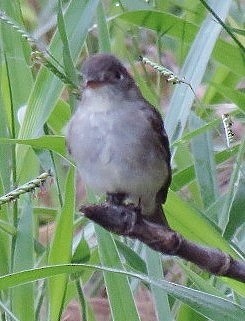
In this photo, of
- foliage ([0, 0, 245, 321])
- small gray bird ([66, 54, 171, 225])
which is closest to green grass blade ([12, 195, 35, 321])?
foliage ([0, 0, 245, 321])

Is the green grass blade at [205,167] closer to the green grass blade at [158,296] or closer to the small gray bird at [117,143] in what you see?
the small gray bird at [117,143]

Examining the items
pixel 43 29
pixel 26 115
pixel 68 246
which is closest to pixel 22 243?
pixel 68 246

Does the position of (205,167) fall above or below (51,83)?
below

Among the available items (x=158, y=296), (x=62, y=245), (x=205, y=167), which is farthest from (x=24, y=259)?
(x=205, y=167)

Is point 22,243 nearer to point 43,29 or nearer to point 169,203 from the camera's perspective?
point 169,203

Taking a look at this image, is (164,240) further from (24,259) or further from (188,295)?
(24,259)

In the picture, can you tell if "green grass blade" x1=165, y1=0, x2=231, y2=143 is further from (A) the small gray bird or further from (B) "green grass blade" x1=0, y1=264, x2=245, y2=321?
(B) "green grass blade" x1=0, y1=264, x2=245, y2=321
